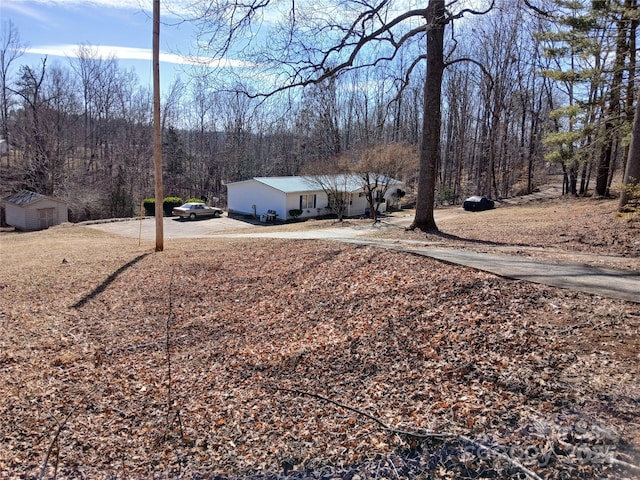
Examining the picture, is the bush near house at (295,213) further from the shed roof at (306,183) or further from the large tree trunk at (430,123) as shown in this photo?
the large tree trunk at (430,123)

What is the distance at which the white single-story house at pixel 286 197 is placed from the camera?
103 ft

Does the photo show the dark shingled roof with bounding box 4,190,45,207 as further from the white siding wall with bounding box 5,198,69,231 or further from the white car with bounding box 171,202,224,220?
the white car with bounding box 171,202,224,220

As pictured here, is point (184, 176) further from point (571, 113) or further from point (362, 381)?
point (362, 381)

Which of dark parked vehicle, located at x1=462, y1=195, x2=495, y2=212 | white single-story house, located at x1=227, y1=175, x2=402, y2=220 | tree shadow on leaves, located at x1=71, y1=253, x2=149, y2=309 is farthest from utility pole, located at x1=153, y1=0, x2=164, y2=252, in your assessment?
dark parked vehicle, located at x1=462, y1=195, x2=495, y2=212

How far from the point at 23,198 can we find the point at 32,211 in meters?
1.62

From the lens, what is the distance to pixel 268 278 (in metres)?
8.62

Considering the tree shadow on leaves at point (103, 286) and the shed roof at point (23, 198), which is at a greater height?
the shed roof at point (23, 198)

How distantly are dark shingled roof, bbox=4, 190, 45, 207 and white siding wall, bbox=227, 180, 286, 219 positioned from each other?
13.7 metres

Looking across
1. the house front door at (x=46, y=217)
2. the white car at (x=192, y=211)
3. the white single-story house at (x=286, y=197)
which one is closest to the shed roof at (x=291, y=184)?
the white single-story house at (x=286, y=197)

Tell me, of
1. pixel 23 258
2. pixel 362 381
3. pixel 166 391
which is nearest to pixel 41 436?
pixel 166 391

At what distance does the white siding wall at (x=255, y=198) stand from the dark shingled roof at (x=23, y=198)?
13670 millimetres

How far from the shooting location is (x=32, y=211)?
29.2 m

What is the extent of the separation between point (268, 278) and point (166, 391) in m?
3.95

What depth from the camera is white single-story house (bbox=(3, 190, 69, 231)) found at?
29078mm
